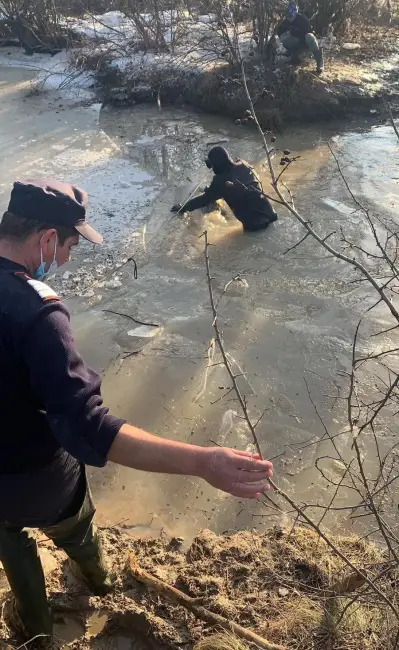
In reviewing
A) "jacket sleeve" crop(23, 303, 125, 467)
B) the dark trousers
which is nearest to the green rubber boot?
the dark trousers

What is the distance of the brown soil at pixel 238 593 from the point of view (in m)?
2.30

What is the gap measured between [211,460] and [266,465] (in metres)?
0.17

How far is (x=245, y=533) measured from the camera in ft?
10.3

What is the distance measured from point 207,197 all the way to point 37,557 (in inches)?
185

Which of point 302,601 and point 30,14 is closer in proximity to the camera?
point 302,601

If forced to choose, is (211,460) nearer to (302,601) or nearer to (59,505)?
(59,505)

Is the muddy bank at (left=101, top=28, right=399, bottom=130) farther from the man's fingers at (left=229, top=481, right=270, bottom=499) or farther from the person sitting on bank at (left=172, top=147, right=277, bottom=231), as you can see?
the man's fingers at (left=229, top=481, right=270, bottom=499)

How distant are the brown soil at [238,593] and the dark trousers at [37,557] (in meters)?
0.20

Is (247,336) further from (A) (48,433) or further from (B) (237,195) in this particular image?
(A) (48,433)

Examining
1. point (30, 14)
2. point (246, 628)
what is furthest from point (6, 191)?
point (30, 14)

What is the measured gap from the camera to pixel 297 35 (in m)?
9.61

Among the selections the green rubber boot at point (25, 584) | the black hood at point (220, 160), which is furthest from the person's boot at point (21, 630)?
the black hood at point (220, 160)

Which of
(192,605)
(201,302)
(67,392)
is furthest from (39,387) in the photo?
(201,302)

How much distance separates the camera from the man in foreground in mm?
1615
